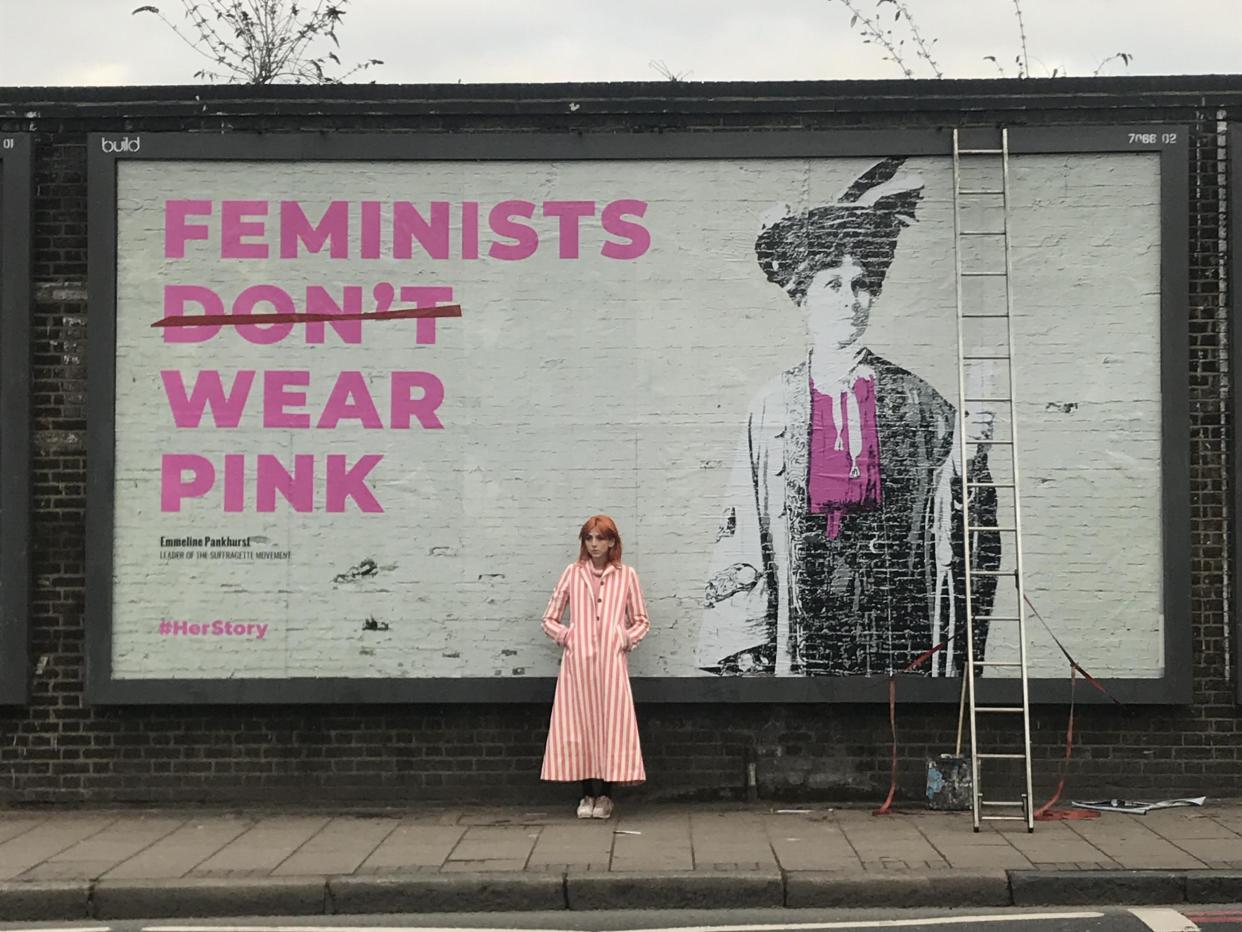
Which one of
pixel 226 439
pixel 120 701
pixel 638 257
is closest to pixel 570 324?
pixel 638 257

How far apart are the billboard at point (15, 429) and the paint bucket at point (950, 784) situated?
6.03 metres

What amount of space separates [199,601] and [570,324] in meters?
3.09

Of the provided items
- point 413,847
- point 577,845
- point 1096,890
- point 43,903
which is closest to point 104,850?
point 43,903

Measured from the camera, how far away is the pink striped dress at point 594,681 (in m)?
9.32

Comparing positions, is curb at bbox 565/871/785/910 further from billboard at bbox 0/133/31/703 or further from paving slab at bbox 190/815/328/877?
billboard at bbox 0/133/31/703

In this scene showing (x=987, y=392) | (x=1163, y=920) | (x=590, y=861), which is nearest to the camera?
(x=1163, y=920)

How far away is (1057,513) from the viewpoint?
9.75 meters

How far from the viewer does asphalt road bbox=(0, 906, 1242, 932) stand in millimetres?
6945

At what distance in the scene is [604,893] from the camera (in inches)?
296

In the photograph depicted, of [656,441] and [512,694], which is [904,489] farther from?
[512,694]

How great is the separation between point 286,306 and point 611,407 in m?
2.30

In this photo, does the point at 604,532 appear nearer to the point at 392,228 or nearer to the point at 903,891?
the point at 392,228

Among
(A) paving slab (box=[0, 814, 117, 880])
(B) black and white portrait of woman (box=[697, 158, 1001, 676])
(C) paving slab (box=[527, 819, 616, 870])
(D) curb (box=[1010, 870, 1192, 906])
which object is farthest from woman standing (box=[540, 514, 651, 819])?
(A) paving slab (box=[0, 814, 117, 880])

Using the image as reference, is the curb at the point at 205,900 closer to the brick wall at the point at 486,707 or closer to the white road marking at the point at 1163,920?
the brick wall at the point at 486,707
